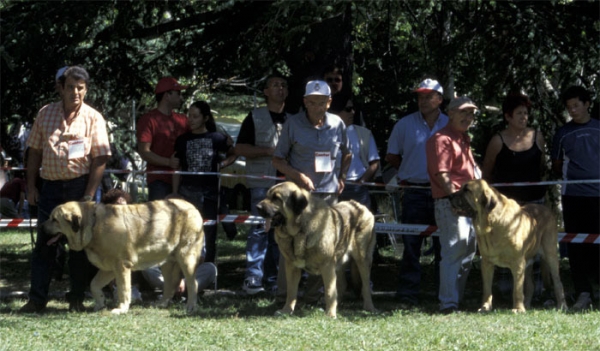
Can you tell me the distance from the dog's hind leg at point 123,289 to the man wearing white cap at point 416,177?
261cm

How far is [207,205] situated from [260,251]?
72 cm

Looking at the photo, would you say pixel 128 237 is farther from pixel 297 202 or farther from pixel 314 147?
pixel 314 147

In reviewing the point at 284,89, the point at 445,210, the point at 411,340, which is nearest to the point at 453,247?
the point at 445,210

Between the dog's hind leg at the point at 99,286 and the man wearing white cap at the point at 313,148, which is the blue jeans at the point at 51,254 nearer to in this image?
the dog's hind leg at the point at 99,286

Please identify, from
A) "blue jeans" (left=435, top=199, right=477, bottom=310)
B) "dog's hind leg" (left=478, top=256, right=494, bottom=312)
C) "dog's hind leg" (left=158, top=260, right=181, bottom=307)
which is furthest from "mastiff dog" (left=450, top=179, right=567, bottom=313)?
"dog's hind leg" (left=158, top=260, right=181, bottom=307)

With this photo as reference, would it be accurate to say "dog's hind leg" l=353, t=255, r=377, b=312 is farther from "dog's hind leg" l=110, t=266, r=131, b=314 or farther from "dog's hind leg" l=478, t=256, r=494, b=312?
"dog's hind leg" l=110, t=266, r=131, b=314

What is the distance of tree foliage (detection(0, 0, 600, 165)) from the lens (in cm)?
1020

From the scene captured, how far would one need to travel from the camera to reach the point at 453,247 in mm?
8570

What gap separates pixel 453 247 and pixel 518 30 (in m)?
3.05

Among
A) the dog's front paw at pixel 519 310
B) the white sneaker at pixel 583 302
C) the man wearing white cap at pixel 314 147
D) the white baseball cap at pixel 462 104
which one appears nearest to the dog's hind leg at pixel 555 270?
the white sneaker at pixel 583 302

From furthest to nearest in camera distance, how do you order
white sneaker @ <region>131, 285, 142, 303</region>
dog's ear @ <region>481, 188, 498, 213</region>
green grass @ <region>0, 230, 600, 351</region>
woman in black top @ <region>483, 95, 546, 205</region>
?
white sneaker @ <region>131, 285, 142, 303</region>
woman in black top @ <region>483, 95, 546, 205</region>
dog's ear @ <region>481, 188, 498, 213</region>
green grass @ <region>0, 230, 600, 351</region>

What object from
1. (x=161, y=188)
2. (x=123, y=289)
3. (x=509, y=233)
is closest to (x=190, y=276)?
(x=123, y=289)

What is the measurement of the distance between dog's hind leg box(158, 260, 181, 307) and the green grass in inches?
5.1

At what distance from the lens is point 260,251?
10219 mm
